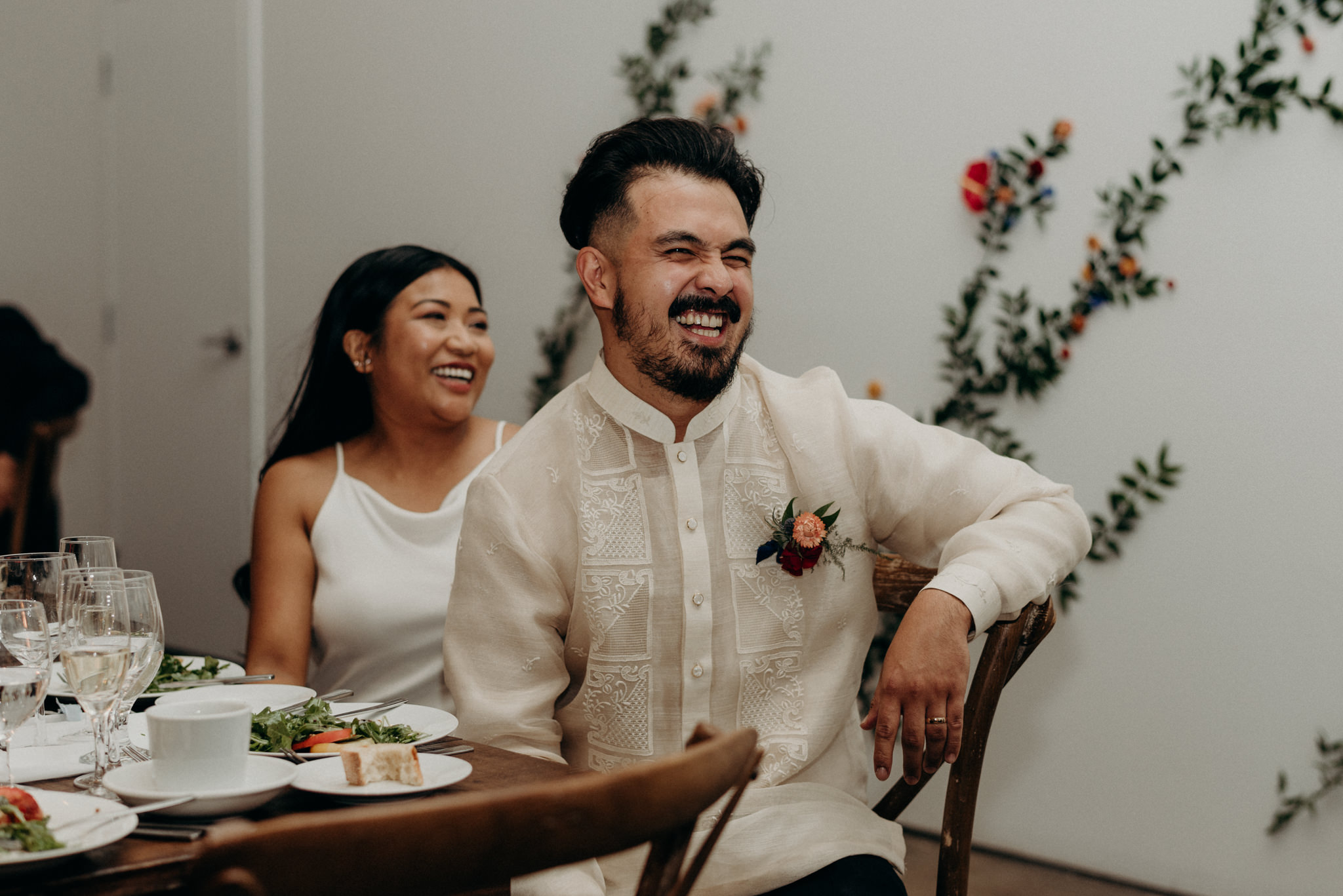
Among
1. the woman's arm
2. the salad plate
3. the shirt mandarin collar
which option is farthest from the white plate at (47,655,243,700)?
the shirt mandarin collar

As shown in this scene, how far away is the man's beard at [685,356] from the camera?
59.0 inches

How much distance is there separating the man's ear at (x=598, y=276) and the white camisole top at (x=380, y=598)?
1.99ft

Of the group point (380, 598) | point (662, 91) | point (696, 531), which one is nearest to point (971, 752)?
point (696, 531)

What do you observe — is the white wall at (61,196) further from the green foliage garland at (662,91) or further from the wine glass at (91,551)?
the wine glass at (91,551)

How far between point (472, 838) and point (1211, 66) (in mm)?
2468

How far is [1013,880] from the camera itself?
2.61m

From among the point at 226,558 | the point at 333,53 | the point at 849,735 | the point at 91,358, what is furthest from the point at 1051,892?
the point at 91,358

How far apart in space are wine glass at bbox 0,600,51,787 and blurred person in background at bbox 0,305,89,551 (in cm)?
297

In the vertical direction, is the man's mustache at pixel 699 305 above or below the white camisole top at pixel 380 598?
above

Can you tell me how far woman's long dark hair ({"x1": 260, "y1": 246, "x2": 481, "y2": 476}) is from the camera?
2318 mm

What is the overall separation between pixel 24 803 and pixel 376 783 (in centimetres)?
27

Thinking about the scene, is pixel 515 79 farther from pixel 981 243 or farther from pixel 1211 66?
pixel 1211 66

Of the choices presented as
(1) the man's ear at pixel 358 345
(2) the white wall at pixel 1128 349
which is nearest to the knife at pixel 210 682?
(1) the man's ear at pixel 358 345

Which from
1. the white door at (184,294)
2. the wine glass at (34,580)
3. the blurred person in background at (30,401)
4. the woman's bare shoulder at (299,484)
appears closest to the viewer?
the wine glass at (34,580)
